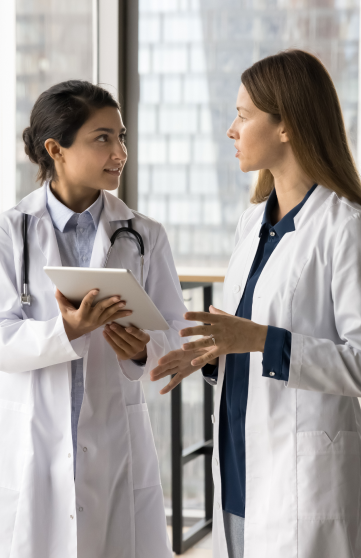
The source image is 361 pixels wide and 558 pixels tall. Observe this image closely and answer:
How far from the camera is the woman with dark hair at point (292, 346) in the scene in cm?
126

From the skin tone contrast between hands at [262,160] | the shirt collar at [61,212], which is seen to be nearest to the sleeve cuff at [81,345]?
the skin tone contrast between hands at [262,160]

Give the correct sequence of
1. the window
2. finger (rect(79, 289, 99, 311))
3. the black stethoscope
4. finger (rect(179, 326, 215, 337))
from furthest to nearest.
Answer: the window, the black stethoscope, finger (rect(79, 289, 99, 311)), finger (rect(179, 326, 215, 337))

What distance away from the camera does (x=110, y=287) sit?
1.29 meters

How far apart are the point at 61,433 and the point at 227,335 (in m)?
0.57

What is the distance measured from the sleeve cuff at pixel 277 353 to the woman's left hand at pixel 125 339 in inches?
14.1

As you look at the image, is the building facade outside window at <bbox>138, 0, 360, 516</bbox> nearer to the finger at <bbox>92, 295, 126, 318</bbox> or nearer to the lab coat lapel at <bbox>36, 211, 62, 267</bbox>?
the lab coat lapel at <bbox>36, 211, 62, 267</bbox>

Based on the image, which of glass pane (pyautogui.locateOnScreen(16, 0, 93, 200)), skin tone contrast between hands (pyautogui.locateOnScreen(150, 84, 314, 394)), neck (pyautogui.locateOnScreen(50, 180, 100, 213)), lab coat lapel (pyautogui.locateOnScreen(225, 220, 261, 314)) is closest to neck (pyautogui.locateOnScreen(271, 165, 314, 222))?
skin tone contrast between hands (pyautogui.locateOnScreen(150, 84, 314, 394))

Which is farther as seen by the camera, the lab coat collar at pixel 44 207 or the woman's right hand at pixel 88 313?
the lab coat collar at pixel 44 207

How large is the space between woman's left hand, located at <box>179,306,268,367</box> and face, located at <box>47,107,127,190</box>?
0.62 m

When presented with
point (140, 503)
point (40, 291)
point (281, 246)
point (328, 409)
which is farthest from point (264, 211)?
point (140, 503)

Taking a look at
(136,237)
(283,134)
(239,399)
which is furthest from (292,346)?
(136,237)

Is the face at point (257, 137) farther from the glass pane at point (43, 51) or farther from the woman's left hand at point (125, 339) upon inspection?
the glass pane at point (43, 51)

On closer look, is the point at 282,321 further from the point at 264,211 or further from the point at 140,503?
the point at 140,503

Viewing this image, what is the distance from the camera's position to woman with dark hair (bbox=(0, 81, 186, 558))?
1.50 metres
